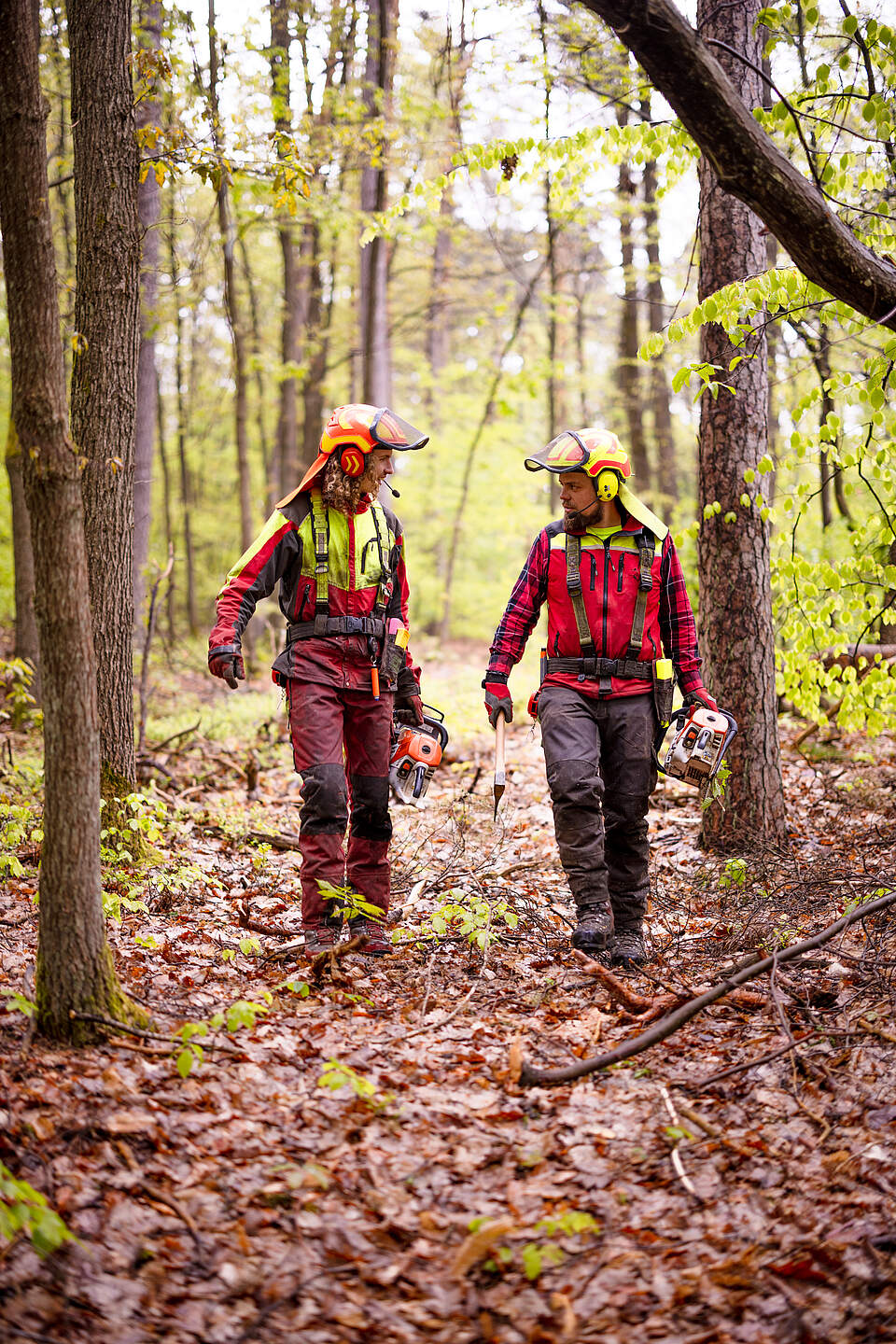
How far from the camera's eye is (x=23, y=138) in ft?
10.2

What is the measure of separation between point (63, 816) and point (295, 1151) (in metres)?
1.29

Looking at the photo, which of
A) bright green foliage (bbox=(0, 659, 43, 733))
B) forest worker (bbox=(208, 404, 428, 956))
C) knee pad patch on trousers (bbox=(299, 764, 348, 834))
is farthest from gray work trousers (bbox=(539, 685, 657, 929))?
bright green foliage (bbox=(0, 659, 43, 733))

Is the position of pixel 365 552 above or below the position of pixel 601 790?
above

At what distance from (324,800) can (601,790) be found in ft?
4.40

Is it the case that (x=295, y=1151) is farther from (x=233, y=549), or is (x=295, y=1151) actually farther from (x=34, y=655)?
(x=233, y=549)

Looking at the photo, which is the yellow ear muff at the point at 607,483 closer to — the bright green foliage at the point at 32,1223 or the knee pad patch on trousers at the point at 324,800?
the knee pad patch on trousers at the point at 324,800

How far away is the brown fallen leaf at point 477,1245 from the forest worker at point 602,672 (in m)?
2.21

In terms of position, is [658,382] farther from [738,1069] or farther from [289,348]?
[738,1069]

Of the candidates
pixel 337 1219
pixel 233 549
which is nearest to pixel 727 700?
pixel 337 1219

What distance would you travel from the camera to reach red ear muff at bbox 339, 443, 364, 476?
4797 millimetres

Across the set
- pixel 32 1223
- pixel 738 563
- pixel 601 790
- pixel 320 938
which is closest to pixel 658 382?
pixel 738 563

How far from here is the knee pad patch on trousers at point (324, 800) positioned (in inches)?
183

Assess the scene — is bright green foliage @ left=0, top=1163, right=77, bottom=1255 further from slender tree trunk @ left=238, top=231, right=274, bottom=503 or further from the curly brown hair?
slender tree trunk @ left=238, top=231, right=274, bottom=503

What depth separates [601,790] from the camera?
15.5ft
